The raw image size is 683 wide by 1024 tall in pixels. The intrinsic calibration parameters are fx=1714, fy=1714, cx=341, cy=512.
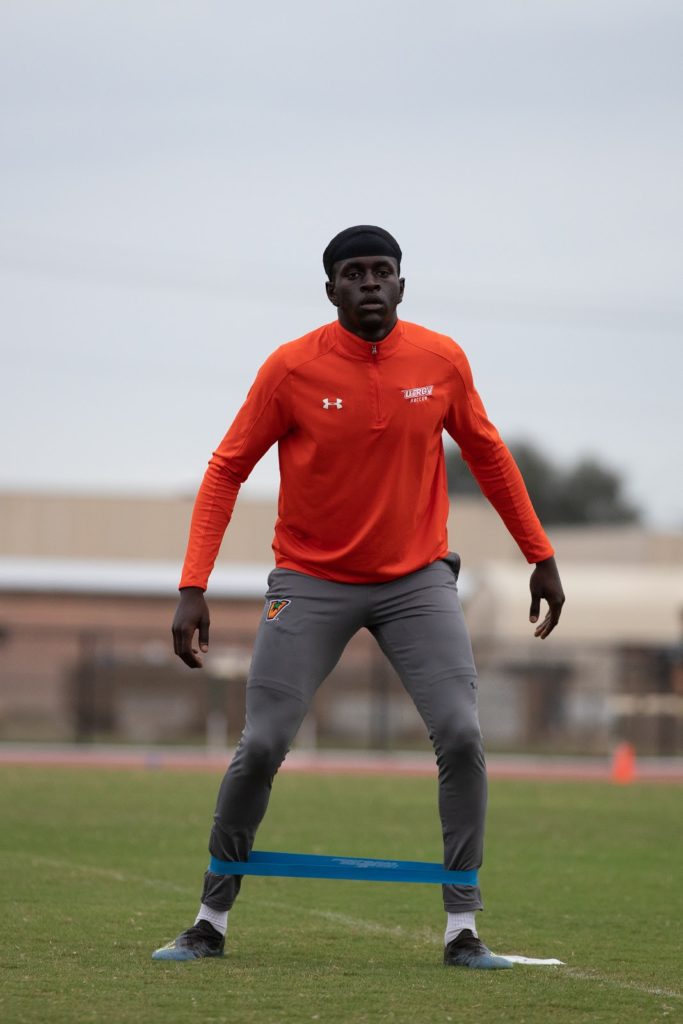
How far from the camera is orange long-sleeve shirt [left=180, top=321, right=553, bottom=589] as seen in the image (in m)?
5.88

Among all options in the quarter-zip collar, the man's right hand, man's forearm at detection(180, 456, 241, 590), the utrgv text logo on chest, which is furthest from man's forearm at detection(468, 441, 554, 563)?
the man's right hand

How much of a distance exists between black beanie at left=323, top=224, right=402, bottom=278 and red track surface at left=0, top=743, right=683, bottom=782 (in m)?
16.2

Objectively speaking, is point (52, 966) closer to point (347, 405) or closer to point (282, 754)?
point (282, 754)

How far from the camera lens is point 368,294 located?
19.3ft

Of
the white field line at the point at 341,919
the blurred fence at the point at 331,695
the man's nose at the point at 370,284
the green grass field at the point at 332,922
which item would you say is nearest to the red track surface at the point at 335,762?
the blurred fence at the point at 331,695

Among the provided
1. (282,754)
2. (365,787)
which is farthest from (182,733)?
(282,754)

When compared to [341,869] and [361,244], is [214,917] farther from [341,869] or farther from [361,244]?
[361,244]

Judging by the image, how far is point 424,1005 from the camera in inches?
197

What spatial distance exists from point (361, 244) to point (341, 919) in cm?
312

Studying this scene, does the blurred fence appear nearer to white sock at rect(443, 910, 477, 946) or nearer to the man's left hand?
the man's left hand

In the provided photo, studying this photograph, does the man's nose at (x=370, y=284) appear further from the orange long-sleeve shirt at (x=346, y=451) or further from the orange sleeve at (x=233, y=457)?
the orange sleeve at (x=233, y=457)

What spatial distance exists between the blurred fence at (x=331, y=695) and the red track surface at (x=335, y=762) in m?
2.08

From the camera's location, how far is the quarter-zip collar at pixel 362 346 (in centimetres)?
595

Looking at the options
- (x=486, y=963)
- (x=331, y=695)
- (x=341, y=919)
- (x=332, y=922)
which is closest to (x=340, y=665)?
(x=331, y=695)
